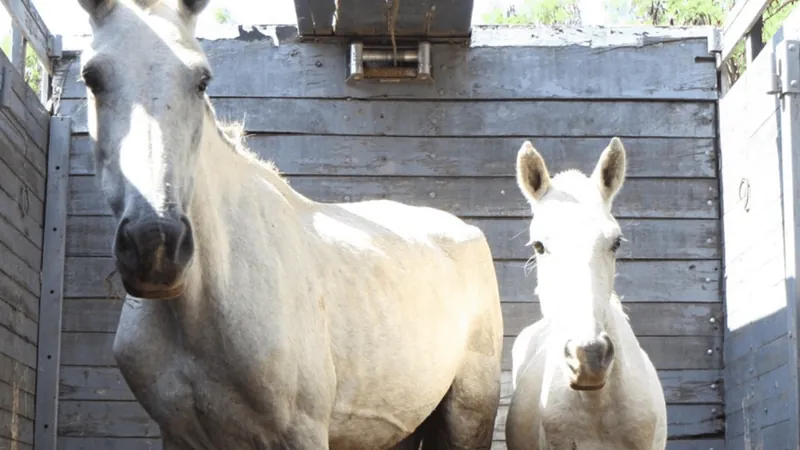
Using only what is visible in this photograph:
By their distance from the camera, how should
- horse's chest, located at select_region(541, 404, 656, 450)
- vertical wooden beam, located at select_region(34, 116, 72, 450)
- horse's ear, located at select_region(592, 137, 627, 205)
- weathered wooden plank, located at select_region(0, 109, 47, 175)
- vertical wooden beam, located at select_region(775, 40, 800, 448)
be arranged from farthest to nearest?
vertical wooden beam, located at select_region(34, 116, 72, 450), weathered wooden plank, located at select_region(0, 109, 47, 175), vertical wooden beam, located at select_region(775, 40, 800, 448), horse's ear, located at select_region(592, 137, 627, 205), horse's chest, located at select_region(541, 404, 656, 450)

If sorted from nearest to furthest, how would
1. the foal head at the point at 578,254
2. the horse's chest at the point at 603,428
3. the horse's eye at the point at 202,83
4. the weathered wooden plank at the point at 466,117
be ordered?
the horse's eye at the point at 202,83 → the foal head at the point at 578,254 → the horse's chest at the point at 603,428 → the weathered wooden plank at the point at 466,117

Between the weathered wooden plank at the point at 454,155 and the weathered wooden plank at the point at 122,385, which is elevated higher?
the weathered wooden plank at the point at 454,155

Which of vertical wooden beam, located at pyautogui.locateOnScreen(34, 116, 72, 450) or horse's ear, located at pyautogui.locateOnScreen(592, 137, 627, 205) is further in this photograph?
vertical wooden beam, located at pyautogui.locateOnScreen(34, 116, 72, 450)

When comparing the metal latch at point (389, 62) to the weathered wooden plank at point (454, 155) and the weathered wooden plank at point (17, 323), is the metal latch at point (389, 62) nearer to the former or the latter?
the weathered wooden plank at point (454, 155)

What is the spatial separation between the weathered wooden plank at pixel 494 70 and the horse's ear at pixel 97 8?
10.1ft

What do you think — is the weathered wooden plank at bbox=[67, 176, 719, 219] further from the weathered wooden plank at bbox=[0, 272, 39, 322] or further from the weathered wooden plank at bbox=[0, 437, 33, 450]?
the weathered wooden plank at bbox=[0, 437, 33, 450]

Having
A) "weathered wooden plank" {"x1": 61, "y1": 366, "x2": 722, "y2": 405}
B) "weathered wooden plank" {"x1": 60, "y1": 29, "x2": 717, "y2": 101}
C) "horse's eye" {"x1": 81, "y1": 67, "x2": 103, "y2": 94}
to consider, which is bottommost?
"weathered wooden plank" {"x1": 61, "y1": 366, "x2": 722, "y2": 405}

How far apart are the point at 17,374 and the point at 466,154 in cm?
262

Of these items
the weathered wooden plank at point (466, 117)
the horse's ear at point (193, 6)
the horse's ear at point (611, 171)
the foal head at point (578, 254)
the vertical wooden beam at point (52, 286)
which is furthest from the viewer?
the weathered wooden plank at point (466, 117)

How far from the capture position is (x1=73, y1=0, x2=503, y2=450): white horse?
10.4 feet

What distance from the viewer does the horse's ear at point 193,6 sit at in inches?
140

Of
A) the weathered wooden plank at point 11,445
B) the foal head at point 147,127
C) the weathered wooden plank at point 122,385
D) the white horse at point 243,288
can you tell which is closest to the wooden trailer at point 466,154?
the weathered wooden plank at point 122,385

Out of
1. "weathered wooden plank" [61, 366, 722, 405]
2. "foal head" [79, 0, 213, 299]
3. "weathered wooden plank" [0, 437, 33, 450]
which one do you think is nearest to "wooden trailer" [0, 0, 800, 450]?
"weathered wooden plank" [61, 366, 722, 405]

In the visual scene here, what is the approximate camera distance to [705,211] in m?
6.43
